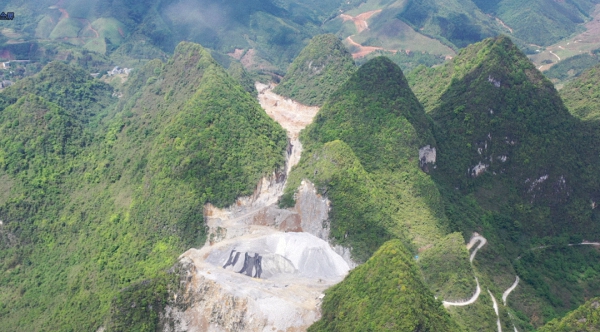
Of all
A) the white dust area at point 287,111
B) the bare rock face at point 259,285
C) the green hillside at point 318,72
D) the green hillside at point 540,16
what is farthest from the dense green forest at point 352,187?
the green hillside at point 540,16

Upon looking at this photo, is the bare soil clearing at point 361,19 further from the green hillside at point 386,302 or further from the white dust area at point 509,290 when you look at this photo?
the green hillside at point 386,302

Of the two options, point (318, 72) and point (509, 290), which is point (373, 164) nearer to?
point (509, 290)

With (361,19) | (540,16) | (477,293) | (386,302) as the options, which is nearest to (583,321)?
(477,293)

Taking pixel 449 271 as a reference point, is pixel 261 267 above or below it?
below

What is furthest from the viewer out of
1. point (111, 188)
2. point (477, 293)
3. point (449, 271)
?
point (111, 188)

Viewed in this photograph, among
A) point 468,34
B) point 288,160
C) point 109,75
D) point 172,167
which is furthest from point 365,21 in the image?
point 172,167

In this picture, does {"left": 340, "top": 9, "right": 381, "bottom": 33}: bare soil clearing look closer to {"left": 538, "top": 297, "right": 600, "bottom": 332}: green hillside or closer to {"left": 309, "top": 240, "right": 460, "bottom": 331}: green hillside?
{"left": 309, "top": 240, "right": 460, "bottom": 331}: green hillside

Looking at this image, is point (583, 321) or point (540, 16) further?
point (540, 16)

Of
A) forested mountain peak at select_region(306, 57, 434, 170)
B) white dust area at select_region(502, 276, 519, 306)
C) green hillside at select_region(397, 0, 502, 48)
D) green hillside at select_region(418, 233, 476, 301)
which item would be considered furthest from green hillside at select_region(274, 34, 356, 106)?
green hillside at select_region(397, 0, 502, 48)
